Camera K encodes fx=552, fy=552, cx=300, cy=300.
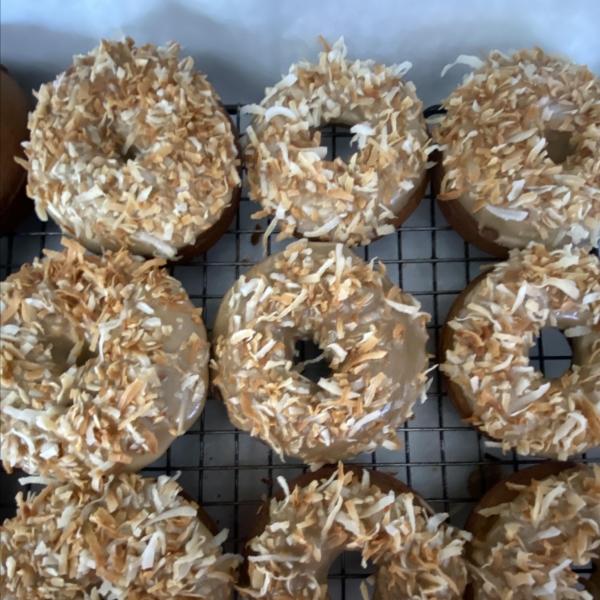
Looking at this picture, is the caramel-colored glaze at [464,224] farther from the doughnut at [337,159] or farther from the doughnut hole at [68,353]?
the doughnut hole at [68,353]

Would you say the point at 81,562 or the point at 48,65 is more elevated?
the point at 48,65

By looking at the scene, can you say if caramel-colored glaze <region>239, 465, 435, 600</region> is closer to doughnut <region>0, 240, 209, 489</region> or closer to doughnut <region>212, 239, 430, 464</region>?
doughnut <region>212, 239, 430, 464</region>

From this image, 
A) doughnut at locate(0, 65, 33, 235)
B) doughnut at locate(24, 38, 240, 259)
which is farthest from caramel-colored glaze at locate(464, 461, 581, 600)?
doughnut at locate(0, 65, 33, 235)

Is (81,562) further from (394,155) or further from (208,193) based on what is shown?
(394,155)

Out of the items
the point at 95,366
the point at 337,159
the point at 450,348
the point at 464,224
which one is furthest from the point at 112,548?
the point at 464,224

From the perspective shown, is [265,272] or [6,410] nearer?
[6,410]

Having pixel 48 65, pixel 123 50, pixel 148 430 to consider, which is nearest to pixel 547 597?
pixel 148 430

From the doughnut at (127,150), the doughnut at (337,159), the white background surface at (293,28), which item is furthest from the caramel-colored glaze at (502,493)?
the white background surface at (293,28)
